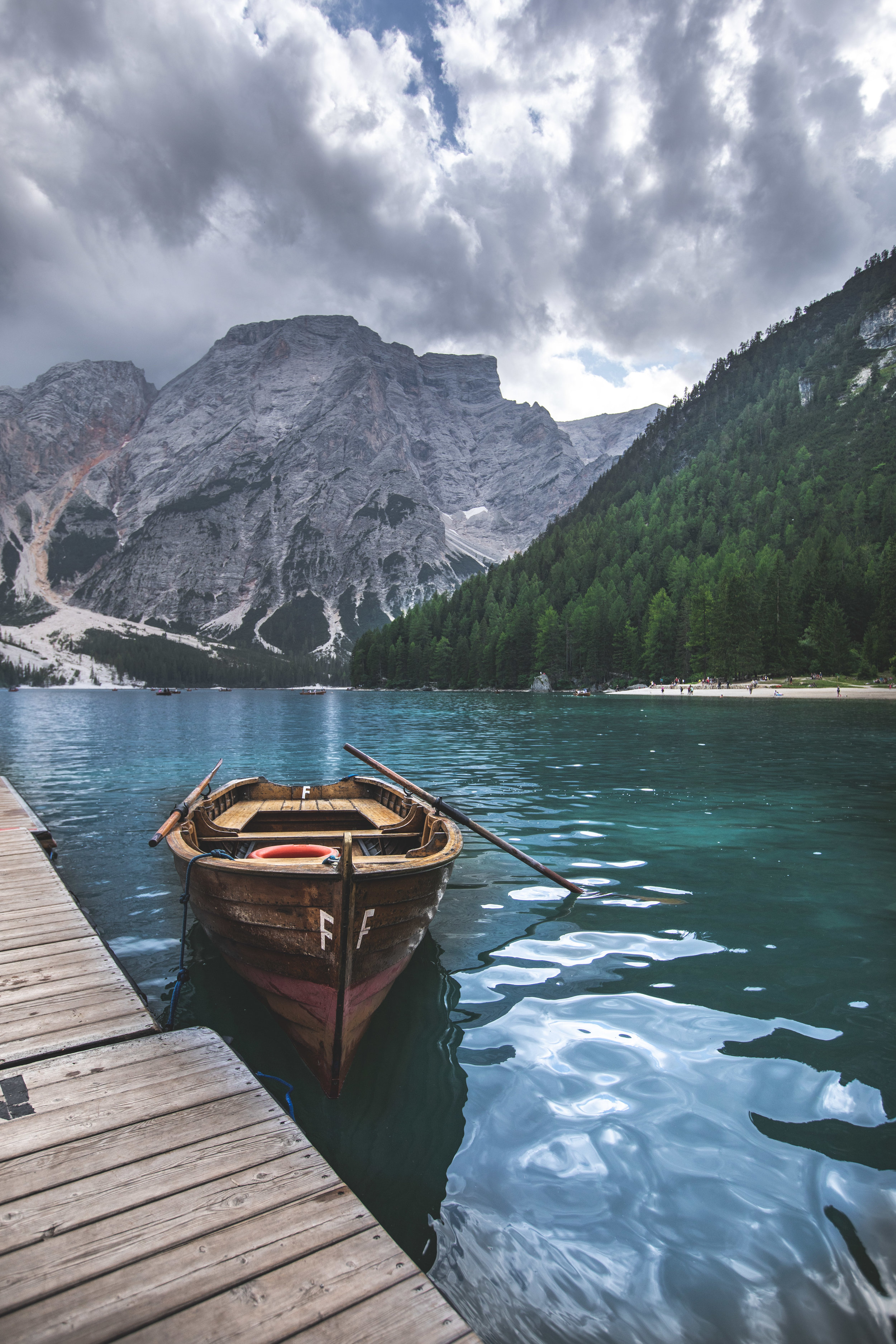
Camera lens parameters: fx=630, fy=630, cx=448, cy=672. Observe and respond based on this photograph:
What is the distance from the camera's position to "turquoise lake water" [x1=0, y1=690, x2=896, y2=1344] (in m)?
3.97

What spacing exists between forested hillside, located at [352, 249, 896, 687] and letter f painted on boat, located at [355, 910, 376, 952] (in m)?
98.0

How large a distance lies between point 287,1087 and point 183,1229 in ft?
9.04

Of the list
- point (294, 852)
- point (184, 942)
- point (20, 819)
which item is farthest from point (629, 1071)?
point (20, 819)

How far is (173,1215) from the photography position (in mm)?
3471

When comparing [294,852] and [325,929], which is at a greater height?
[325,929]

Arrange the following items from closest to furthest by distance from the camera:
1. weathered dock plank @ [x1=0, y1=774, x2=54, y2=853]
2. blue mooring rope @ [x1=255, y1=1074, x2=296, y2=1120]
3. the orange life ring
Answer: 1. blue mooring rope @ [x1=255, y1=1074, x2=296, y2=1120]
2. the orange life ring
3. weathered dock plank @ [x1=0, y1=774, x2=54, y2=853]

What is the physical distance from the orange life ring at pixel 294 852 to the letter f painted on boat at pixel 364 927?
2500 millimetres

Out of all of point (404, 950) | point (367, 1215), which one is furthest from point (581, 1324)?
point (404, 950)

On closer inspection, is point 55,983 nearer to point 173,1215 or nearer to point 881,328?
point 173,1215

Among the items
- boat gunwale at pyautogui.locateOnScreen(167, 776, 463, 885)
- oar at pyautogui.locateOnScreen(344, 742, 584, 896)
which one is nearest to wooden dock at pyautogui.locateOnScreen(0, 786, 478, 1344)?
boat gunwale at pyautogui.locateOnScreen(167, 776, 463, 885)

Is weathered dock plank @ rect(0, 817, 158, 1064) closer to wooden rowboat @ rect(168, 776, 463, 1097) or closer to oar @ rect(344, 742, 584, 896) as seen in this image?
wooden rowboat @ rect(168, 776, 463, 1097)

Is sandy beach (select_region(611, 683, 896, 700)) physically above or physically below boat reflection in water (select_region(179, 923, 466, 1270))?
above

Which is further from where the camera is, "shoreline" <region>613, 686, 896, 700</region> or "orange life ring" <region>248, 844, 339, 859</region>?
"shoreline" <region>613, 686, 896, 700</region>

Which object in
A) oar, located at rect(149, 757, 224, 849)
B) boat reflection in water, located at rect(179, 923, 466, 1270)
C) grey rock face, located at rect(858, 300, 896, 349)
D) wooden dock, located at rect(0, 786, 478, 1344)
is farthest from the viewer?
grey rock face, located at rect(858, 300, 896, 349)
